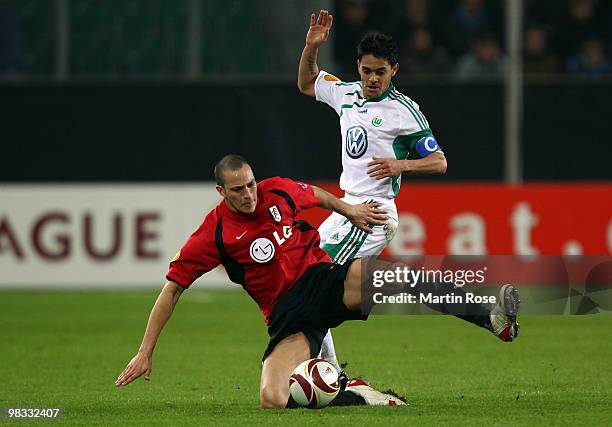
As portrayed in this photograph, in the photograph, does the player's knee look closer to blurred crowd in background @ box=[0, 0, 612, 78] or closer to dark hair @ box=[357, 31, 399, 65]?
dark hair @ box=[357, 31, 399, 65]

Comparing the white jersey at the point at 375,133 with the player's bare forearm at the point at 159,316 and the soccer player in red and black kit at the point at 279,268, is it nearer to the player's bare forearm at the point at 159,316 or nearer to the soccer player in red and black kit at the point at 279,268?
the soccer player in red and black kit at the point at 279,268

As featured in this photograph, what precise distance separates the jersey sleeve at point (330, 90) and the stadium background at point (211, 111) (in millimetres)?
6644

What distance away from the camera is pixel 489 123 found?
674 inches

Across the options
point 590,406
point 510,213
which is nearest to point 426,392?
point 590,406

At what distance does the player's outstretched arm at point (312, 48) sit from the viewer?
882cm

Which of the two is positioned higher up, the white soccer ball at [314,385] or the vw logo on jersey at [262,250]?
the vw logo on jersey at [262,250]

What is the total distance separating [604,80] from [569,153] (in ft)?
3.30

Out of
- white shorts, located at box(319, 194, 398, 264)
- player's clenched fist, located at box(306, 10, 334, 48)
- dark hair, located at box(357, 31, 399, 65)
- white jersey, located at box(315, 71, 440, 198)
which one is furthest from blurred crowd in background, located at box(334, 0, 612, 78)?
dark hair, located at box(357, 31, 399, 65)

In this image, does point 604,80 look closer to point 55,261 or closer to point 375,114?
point 55,261

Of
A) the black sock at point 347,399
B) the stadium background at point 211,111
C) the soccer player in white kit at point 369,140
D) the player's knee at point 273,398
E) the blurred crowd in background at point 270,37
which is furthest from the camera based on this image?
the blurred crowd in background at point 270,37

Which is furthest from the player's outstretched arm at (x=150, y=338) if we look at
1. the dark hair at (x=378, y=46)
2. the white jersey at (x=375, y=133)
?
the dark hair at (x=378, y=46)

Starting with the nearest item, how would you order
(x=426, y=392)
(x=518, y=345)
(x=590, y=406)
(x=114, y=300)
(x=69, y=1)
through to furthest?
(x=590, y=406) → (x=426, y=392) → (x=518, y=345) → (x=114, y=300) → (x=69, y=1)

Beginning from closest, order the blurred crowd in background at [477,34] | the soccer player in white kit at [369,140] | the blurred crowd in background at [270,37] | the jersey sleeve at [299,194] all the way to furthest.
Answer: the jersey sleeve at [299,194]
the soccer player in white kit at [369,140]
the blurred crowd in background at [270,37]
the blurred crowd in background at [477,34]

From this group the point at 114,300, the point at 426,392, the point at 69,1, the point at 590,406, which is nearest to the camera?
the point at 590,406
